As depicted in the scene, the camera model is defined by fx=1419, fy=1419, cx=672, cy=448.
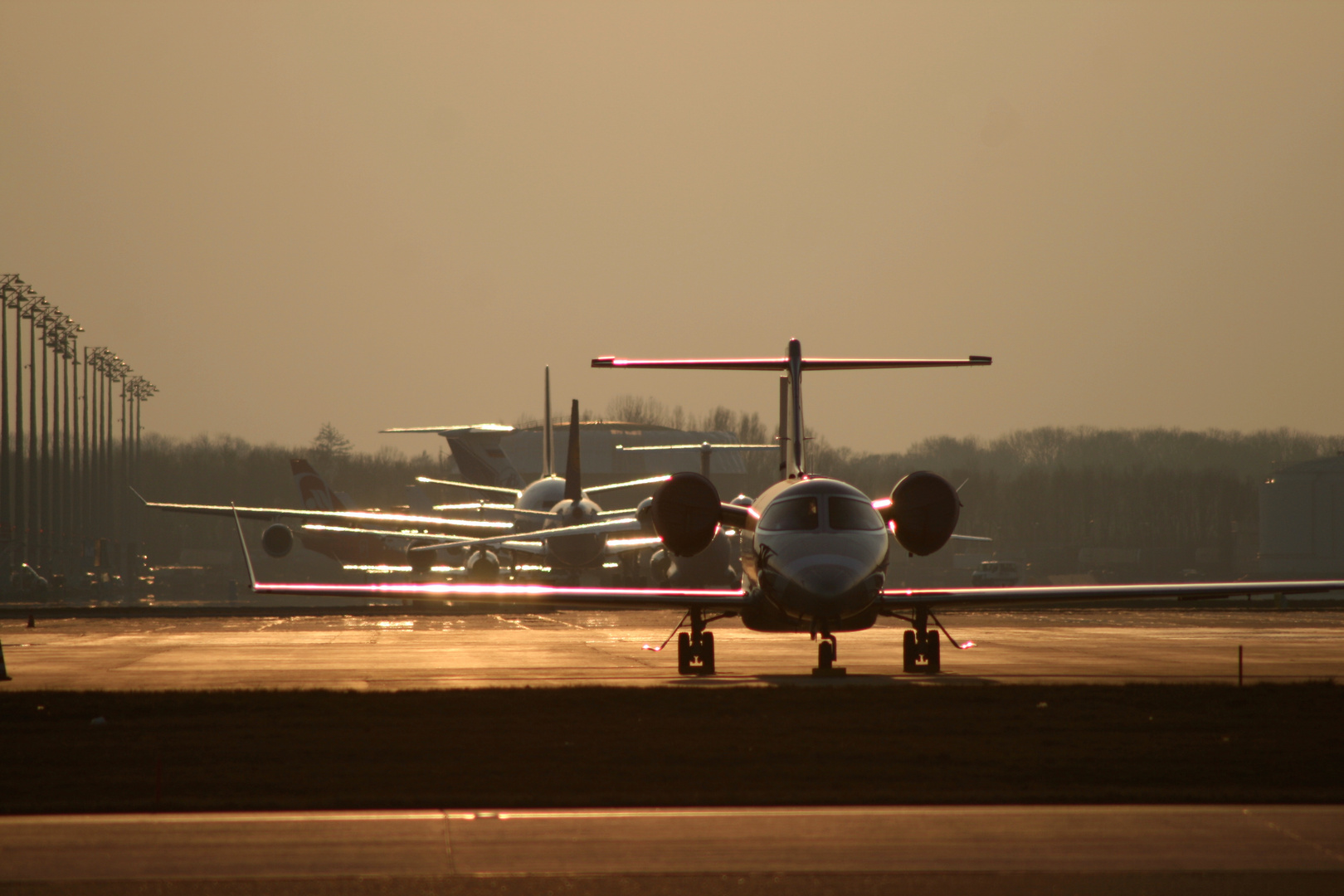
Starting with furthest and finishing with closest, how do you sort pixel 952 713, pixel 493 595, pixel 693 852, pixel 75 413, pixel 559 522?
pixel 75 413
pixel 559 522
pixel 493 595
pixel 952 713
pixel 693 852

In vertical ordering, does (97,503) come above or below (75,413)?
below

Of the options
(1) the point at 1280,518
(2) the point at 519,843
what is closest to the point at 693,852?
(2) the point at 519,843

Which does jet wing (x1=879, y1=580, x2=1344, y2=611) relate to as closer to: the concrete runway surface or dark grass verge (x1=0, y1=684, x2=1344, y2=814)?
dark grass verge (x1=0, y1=684, x2=1344, y2=814)

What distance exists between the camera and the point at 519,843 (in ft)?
31.4

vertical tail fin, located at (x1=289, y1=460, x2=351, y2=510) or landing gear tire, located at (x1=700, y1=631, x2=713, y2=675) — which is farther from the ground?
vertical tail fin, located at (x1=289, y1=460, x2=351, y2=510)

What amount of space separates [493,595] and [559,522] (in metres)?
34.6

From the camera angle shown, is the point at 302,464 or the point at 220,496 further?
the point at 220,496

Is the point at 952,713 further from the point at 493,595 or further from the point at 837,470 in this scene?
the point at 837,470

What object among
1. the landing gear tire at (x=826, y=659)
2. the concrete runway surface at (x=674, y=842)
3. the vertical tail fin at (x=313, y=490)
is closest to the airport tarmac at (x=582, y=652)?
the landing gear tire at (x=826, y=659)

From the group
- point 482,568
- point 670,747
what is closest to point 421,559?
point 482,568

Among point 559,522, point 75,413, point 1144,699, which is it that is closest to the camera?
point 1144,699

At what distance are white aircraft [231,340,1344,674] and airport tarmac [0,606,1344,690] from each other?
36.9 inches

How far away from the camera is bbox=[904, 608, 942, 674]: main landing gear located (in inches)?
937

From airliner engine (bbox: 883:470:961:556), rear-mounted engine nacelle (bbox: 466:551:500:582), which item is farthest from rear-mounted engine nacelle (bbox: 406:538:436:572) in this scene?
airliner engine (bbox: 883:470:961:556)
